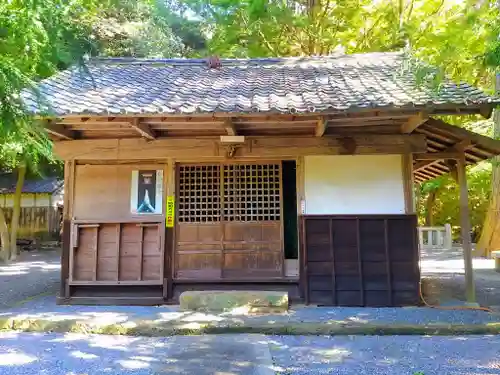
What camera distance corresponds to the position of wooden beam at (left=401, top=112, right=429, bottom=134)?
6.03 m

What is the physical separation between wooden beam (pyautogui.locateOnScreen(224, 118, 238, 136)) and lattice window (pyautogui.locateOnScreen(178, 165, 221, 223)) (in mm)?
786

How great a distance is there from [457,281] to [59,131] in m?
8.69

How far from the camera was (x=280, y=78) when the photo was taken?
8.55 metres

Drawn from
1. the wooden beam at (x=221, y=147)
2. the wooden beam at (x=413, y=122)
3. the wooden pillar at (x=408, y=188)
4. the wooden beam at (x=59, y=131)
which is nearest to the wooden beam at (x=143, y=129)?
the wooden beam at (x=221, y=147)

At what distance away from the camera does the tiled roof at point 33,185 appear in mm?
22062

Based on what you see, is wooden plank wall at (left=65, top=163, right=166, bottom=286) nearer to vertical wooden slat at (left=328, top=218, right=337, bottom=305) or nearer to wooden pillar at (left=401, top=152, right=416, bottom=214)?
vertical wooden slat at (left=328, top=218, right=337, bottom=305)

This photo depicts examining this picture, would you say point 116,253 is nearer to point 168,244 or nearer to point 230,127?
point 168,244

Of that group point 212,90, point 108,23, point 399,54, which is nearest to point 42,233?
point 108,23

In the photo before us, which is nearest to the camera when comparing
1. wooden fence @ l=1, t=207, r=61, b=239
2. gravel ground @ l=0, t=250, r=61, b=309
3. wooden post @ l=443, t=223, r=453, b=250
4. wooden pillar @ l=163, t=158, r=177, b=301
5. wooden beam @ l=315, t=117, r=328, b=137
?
wooden beam @ l=315, t=117, r=328, b=137

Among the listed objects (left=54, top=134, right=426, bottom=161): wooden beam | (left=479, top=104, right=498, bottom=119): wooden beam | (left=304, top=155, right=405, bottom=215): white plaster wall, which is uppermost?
(left=479, top=104, right=498, bottom=119): wooden beam

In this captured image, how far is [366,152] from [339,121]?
0.82 metres

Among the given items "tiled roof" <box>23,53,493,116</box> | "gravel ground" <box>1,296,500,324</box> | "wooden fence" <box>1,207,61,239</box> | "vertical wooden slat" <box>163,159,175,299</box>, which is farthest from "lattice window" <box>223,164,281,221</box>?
"wooden fence" <box>1,207,61,239</box>

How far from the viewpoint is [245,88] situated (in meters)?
7.62

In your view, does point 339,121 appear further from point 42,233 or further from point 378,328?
point 42,233
